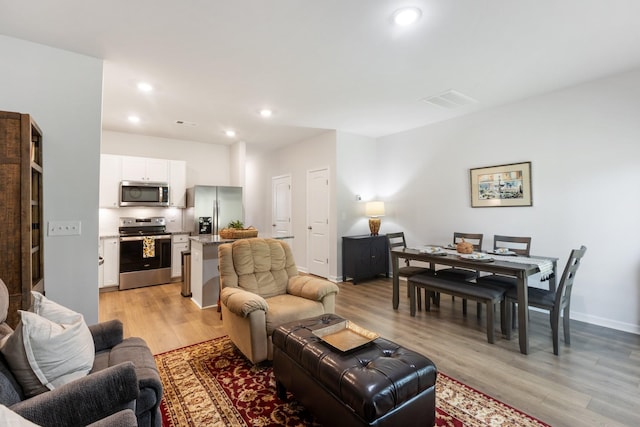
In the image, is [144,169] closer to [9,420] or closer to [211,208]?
[211,208]

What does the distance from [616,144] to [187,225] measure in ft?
21.3

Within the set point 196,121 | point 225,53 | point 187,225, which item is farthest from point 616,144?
point 187,225

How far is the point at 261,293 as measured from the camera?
9.43 feet

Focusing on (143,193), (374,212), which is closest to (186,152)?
(143,193)

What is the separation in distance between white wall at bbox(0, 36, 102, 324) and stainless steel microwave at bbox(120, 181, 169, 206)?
7.98 feet

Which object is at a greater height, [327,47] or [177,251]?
[327,47]

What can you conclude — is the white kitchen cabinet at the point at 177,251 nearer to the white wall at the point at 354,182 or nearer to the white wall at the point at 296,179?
the white wall at the point at 296,179

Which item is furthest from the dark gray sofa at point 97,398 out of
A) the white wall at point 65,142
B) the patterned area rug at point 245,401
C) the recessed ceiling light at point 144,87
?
the recessed ceiling light at point 144,87

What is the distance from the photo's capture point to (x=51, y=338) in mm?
1311

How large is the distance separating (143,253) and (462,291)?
482cm

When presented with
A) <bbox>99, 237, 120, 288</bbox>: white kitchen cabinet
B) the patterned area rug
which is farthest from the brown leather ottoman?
<bbox>99, 237, 120, 288</bbox>: white kitchen cabinet

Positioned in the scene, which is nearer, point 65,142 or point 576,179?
point 65,142

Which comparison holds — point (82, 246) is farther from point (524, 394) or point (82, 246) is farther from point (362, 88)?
point (524, 394)

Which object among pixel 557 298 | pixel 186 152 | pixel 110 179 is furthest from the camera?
pixel 186 152
